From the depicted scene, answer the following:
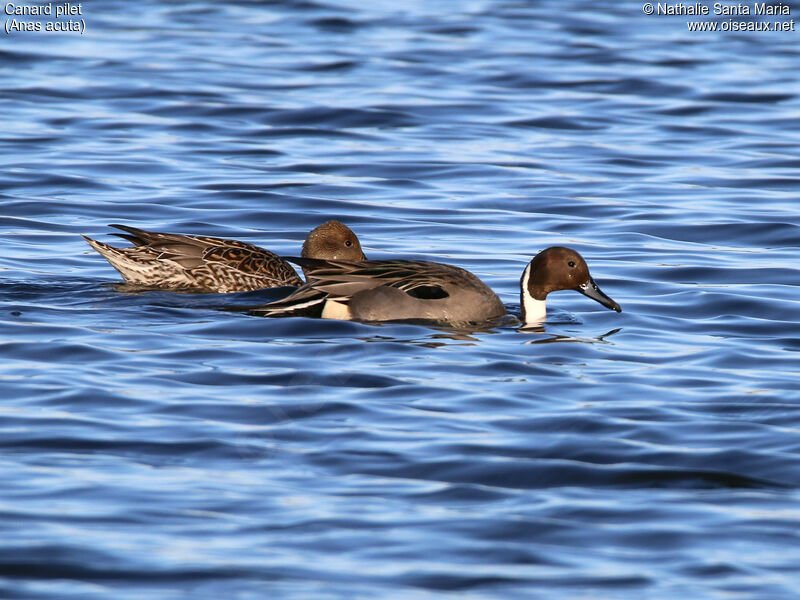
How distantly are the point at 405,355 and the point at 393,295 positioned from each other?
2.94ft

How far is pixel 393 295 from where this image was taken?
→ 950 cm

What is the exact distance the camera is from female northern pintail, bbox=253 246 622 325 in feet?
31.2

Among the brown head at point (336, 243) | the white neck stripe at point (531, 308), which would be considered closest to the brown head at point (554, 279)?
the white neck stripe at point (531, 308)

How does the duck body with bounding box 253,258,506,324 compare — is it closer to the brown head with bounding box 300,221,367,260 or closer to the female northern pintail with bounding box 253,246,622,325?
the female northern pintail with bounding box 253,246,622,325

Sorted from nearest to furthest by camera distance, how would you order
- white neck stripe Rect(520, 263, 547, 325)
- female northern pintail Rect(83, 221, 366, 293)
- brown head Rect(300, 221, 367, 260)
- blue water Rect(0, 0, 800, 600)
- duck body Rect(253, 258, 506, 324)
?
blue water Rect(0, 0, 800, 600) → duck body Rect(253, 258, 506, 324) → white neck stripe Rect(520, 263, 547, 325) → female northern pintail Rect(83, 221, 366, 293) → brown head Rect(300, 221, 367, 260)

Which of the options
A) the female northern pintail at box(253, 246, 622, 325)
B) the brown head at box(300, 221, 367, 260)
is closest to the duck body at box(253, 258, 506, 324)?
the female northern pintail at box(253, 246, 622, 325)

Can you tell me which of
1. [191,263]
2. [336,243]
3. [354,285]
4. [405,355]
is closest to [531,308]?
[354,285]

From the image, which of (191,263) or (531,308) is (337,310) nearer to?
(531,308)

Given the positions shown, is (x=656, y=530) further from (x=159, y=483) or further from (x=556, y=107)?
(x=556, y=107)

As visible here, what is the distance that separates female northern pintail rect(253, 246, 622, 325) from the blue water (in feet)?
0.72

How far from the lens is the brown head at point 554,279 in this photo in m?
9.80

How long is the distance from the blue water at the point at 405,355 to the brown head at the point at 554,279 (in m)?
0.20

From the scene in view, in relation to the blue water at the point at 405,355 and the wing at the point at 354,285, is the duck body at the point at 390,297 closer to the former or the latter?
the wing at the point at 354,285

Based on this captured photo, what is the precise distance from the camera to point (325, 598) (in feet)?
16.8
